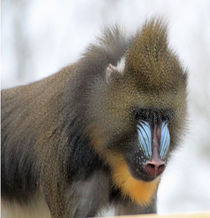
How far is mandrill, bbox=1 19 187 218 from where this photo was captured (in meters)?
3.30

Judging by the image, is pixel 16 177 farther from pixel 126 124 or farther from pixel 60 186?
pixel 126 124

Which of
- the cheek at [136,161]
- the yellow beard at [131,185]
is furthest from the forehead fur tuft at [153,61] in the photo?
the yellow beard at [131,185]

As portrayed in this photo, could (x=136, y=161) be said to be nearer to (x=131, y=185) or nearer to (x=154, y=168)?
(x=154, y=168)

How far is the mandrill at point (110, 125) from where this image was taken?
10.8 feet

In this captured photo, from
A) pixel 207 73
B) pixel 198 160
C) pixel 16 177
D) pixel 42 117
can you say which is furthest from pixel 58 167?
pixel 198 160

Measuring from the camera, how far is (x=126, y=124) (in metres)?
3.30

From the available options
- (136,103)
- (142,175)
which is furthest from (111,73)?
(142,175)

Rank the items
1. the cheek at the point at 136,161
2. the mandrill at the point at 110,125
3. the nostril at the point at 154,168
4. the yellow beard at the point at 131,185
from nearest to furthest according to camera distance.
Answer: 1. the nostril at the point at 154,168
2. the cheek at the point at 136,161
3. the mandrill at the point at 110,125
4. the yellow beard at the point at 131,185

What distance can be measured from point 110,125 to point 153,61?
1.44ft

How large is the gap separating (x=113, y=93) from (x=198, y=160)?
6.20 meters

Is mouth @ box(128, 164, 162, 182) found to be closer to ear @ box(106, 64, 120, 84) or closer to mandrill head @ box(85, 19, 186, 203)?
mandrill head @ box(85, 19, 186, 203)

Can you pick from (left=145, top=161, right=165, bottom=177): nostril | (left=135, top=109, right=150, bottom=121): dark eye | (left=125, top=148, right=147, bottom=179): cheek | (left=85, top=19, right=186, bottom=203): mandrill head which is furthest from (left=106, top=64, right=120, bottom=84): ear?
(left=145, top=161, right=165, bottom=177): nostril

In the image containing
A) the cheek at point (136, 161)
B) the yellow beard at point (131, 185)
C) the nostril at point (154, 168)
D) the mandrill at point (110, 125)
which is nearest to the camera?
the nostril at point (154, 168)

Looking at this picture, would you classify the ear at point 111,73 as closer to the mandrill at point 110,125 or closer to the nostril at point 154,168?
the mandrill at point 110,125
